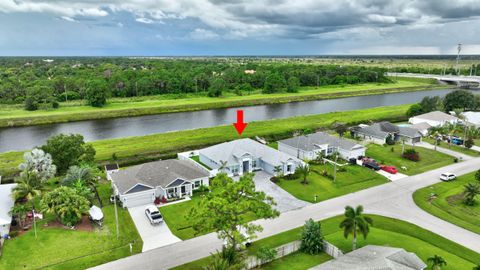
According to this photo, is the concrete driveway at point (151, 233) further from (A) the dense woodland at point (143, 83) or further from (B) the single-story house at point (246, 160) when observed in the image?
(A) the dense woodland at point (143, 83)

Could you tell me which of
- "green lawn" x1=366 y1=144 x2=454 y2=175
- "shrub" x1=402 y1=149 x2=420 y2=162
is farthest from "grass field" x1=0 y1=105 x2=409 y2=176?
"shrub" x1=402 y1=149 x2=420 y2=162

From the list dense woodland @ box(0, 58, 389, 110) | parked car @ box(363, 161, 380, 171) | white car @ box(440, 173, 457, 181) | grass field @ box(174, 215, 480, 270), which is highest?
dense woodland @ box(0, 58, 389, 110)

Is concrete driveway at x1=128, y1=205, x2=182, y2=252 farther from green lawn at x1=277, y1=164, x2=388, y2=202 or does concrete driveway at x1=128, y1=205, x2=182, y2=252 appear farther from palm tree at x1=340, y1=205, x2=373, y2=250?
green lawn at x1=277, y1=164, x2=388, y2=202

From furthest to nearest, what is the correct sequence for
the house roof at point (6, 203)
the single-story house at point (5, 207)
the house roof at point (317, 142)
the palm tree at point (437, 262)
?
the house roof at point (317, 142) < the house roof at point (6, 203) < the single-story house at point (5, 207) < the palm tree at point (437, 262)

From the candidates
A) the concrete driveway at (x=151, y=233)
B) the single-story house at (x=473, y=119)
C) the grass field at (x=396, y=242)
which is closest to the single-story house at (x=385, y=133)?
the single-story house at (x=473, y=119)

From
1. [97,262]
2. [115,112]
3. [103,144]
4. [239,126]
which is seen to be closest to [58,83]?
[115,112]

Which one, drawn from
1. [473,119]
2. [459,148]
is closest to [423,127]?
[459,148]
